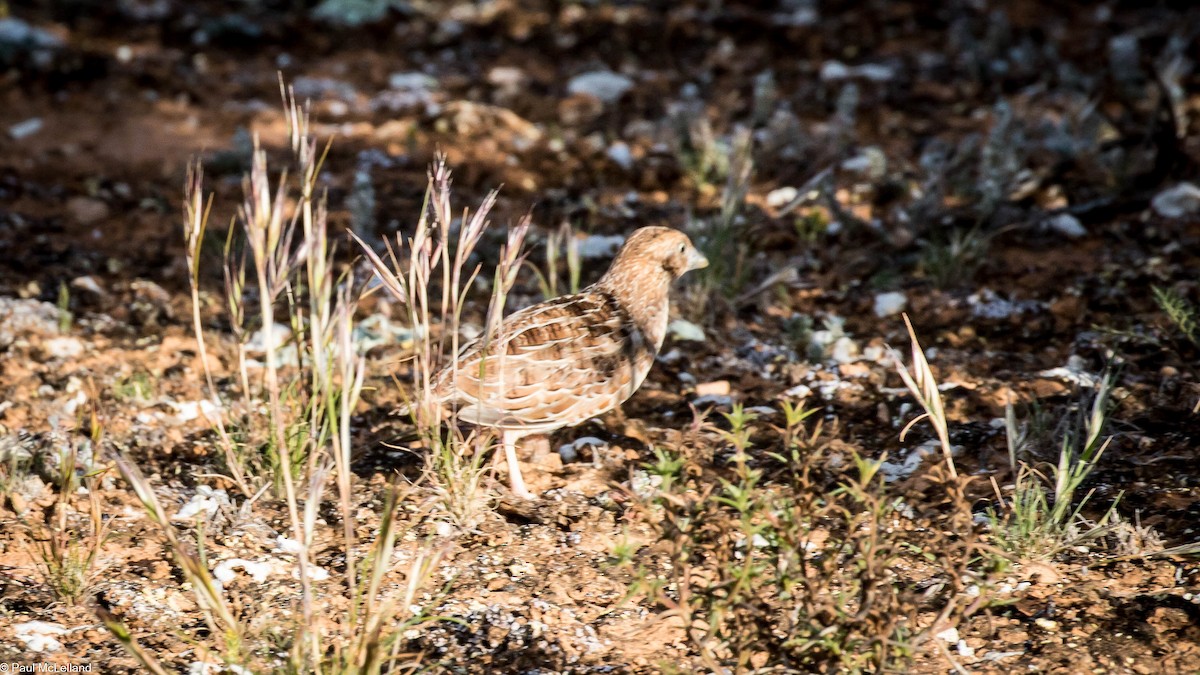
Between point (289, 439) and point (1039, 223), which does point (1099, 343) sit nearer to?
point (1039, 223)

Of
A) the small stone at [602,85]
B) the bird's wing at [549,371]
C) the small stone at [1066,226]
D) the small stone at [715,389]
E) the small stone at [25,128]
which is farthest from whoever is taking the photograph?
the small stone at [602,85]

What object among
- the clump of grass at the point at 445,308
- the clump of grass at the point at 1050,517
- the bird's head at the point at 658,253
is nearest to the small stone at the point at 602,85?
the bird's head at the point at 658,253

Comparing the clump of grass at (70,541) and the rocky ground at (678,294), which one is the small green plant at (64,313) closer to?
the rocky ground at (678,294)

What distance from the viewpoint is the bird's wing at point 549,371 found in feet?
14.2

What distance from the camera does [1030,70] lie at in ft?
28.9

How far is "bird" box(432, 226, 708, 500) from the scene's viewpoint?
434cm

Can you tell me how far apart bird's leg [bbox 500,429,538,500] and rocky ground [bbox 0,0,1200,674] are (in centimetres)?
10

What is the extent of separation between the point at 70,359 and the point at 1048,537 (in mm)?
4086

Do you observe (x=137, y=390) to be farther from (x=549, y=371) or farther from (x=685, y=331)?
(x=685, y=331)

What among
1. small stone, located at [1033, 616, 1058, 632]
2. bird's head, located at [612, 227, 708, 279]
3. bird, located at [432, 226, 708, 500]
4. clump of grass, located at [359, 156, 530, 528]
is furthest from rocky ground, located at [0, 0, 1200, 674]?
bird's head, located at [612, 227, 708, 279]

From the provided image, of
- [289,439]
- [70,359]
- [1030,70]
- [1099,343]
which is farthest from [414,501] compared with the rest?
[1030,70]

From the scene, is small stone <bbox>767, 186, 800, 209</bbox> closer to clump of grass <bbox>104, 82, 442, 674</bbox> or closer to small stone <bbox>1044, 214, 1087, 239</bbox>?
small stone <bbox>1044, 214, 1087, 239</bbox>

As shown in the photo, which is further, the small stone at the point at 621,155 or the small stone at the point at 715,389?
the small stone at the point at 621,155

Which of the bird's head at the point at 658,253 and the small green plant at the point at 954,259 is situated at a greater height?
the bird's head at the point at 658,253
